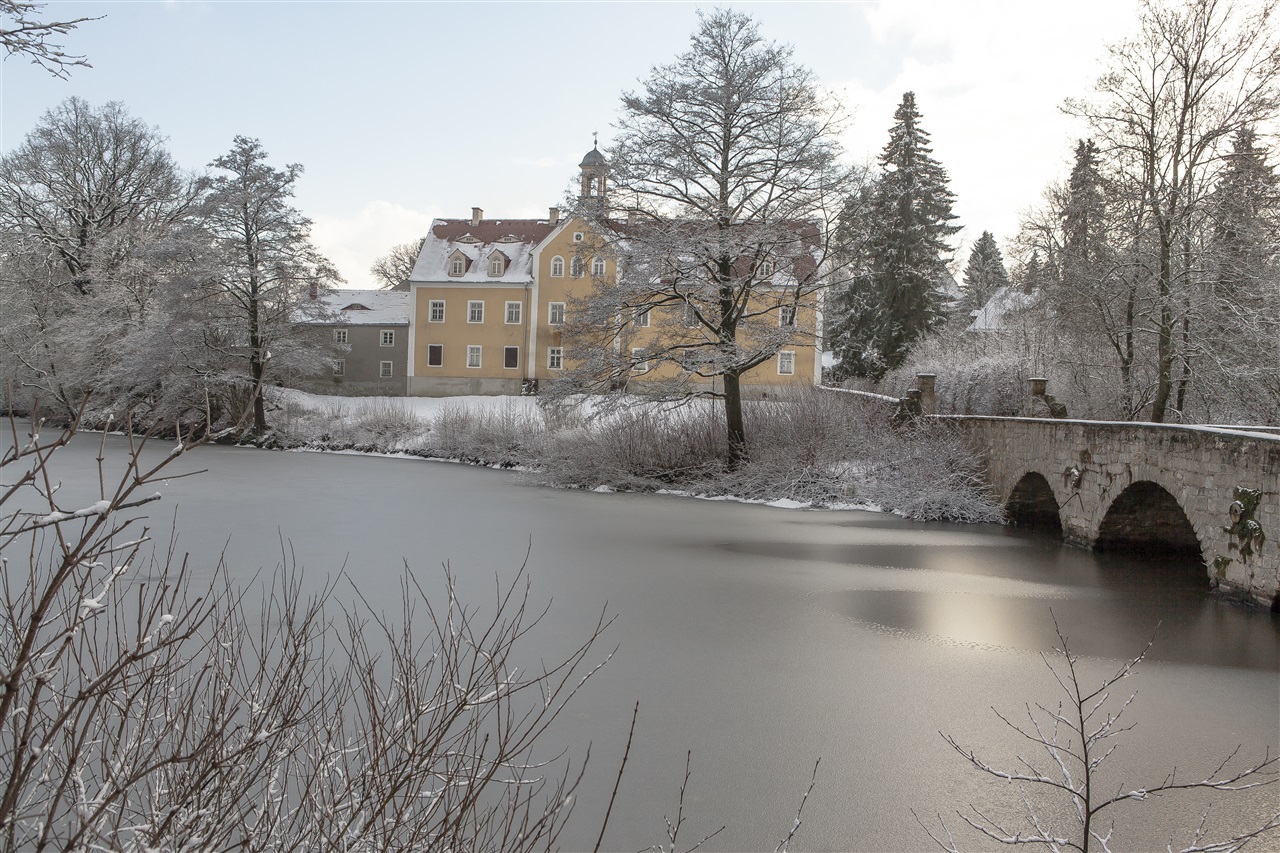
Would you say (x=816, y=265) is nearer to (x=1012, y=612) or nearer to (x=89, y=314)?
(x=1012, y=612)

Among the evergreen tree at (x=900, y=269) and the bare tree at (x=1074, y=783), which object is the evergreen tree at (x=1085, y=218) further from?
the bare tree at (x=1074, y=783)

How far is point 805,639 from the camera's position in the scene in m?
9.36

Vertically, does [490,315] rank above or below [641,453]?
above

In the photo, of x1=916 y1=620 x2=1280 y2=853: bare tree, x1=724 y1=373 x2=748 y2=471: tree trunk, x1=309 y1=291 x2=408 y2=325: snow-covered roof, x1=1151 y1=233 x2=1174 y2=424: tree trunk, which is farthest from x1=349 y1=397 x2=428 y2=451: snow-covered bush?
x1=916 y1=620 x2=1280 y2=853: bare tree

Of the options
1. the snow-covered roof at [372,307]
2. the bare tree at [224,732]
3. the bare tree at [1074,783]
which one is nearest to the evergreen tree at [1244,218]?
the bare tree at [1074,783]

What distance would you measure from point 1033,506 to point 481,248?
32944 mm

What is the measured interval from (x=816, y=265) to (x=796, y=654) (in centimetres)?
1282

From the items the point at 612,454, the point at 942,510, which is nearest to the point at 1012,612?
the point at 942,510

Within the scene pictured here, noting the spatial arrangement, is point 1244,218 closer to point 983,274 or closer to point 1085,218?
point 1085,218

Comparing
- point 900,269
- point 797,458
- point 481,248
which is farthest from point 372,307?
point 797,458

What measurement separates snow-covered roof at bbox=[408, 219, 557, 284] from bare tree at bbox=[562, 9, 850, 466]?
2441 cm

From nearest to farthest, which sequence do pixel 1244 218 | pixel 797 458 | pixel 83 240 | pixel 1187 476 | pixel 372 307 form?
pixel 1187 476
pixel 1244 218
pixel 797 458
pixel 83 240
pixel 372 307

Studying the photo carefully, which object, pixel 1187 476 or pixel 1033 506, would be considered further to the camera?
pixel 1033 506

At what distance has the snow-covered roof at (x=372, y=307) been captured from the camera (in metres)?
46.8
